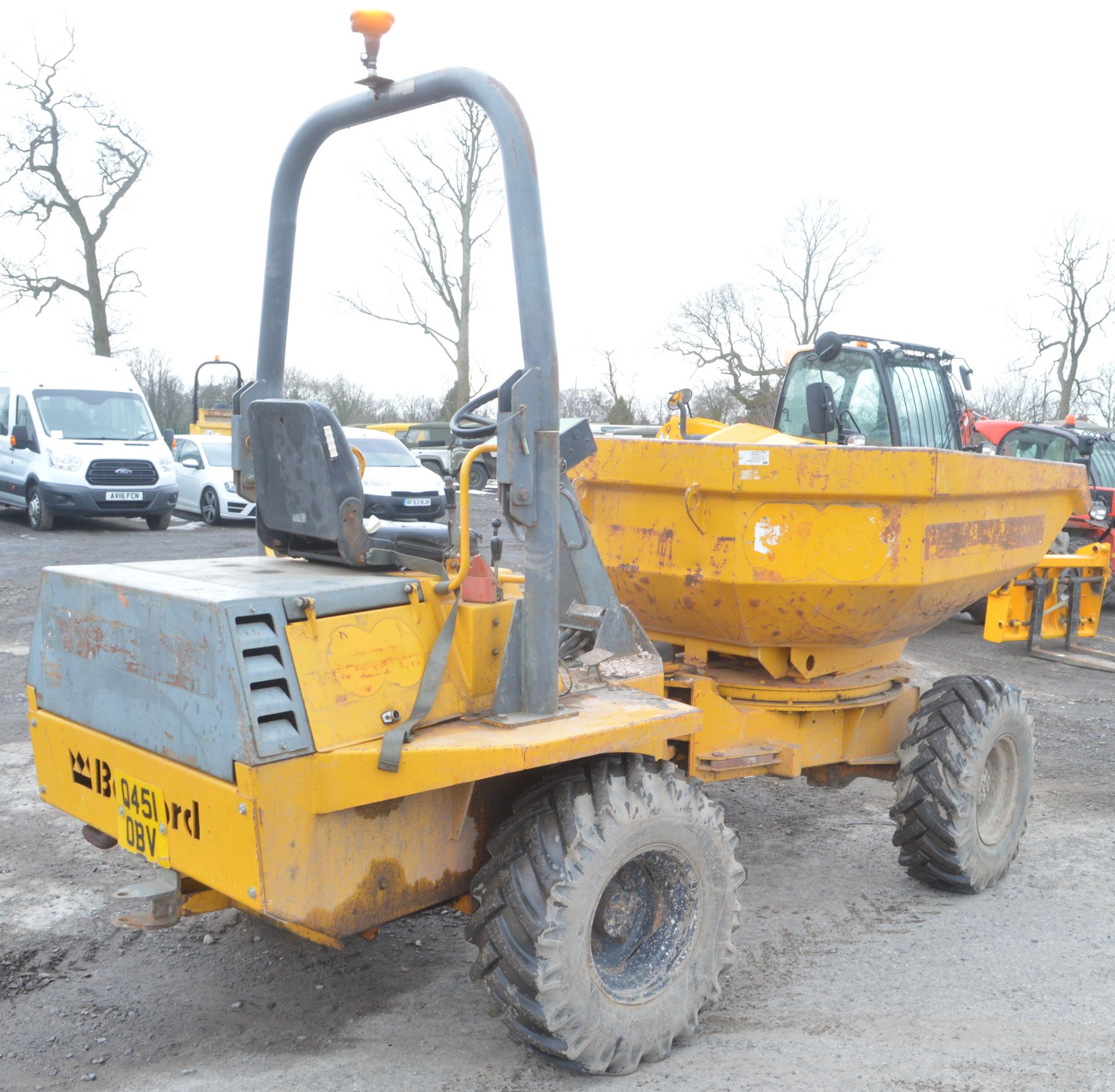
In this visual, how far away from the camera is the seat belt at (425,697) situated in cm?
279

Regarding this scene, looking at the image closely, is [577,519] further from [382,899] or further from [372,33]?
[372,33]

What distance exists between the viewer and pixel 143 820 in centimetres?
305

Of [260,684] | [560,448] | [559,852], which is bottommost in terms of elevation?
[559,852]

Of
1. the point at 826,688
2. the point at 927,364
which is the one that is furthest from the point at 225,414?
the point at 826,688

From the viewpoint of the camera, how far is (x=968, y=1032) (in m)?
3.43

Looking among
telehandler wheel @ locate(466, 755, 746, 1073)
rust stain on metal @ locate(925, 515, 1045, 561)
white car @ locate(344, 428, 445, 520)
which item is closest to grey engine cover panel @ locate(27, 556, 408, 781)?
telehandler wheel @ locate(466, 755, 746, 1073)

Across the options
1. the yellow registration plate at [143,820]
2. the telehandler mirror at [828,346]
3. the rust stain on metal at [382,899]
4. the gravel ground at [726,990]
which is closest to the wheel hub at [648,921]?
the gravel ground at [726,990]

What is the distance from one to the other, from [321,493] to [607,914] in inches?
58.4

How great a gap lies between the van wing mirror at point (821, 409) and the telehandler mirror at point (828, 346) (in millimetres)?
304

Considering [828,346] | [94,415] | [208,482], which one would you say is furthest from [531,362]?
[208,482]

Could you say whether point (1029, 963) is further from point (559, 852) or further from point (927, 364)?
point (927, 364)

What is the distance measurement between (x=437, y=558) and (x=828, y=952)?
2085 mm

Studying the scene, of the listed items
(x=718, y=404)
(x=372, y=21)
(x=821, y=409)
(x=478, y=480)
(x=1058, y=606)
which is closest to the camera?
(x=372, y=21)

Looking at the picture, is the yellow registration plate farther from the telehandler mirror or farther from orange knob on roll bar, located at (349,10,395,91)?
the telehandler mirror
